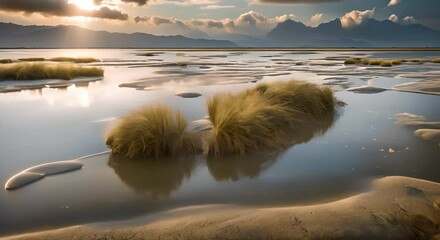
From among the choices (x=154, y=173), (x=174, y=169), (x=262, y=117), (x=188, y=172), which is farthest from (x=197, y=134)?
(x=154, y=173)

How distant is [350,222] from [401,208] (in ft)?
2.57

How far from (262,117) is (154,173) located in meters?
2.72

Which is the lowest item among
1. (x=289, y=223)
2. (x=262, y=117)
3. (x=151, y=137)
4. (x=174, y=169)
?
(x=174, y=169)

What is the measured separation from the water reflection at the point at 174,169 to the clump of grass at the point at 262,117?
29 cm

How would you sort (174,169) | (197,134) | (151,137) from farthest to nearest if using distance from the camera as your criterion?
(197,134), (151,137), (174,169)

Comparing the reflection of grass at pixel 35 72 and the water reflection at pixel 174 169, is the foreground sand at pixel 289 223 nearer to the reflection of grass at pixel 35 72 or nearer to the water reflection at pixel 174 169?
the water reflection at pixel 174 169

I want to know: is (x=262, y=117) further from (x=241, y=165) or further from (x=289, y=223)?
(x=289, y=223)

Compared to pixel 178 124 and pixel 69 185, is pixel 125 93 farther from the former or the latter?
pixel 69 185

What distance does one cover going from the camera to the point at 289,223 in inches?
157

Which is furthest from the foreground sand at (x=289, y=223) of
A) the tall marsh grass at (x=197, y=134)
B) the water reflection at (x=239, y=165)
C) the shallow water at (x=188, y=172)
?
the tall marsh grass at (x=197, y=134)

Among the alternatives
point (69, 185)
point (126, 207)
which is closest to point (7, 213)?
point (69, 185)

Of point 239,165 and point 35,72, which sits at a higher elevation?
point 239,165

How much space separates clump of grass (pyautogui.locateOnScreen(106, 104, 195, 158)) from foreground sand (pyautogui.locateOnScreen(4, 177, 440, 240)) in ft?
7.85

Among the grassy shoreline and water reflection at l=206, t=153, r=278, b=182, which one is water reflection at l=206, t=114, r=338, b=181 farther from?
the grassy shoreline
